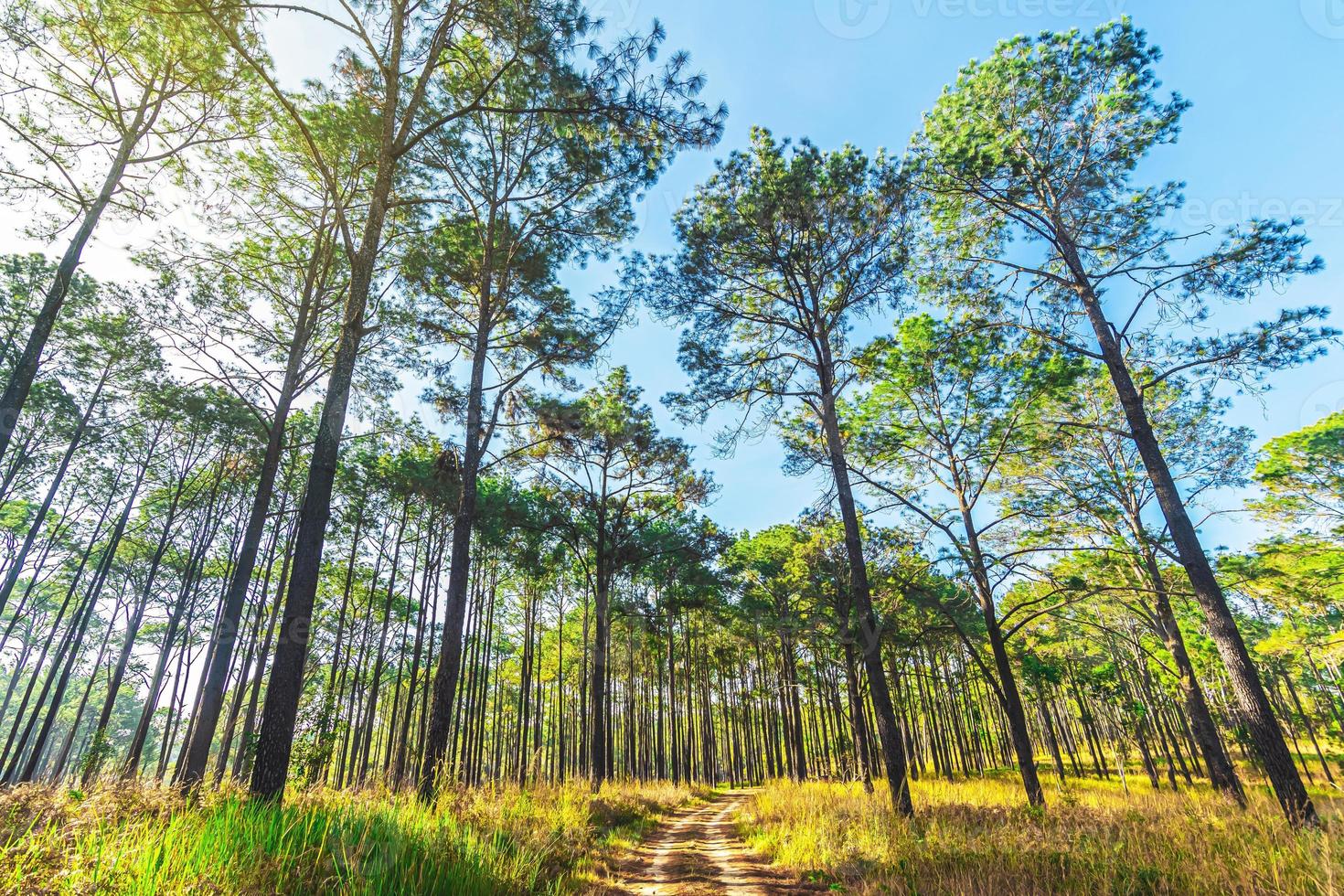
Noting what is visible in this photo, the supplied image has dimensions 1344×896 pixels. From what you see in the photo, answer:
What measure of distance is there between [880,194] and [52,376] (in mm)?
25356

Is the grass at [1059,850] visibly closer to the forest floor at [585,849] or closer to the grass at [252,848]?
the forest floor at [585,849]

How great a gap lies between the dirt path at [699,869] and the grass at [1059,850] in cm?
37

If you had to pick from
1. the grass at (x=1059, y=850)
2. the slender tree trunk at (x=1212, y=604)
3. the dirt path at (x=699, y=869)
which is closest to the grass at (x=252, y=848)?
the dirt path at (x=699, y=869)

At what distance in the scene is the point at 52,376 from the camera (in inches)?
626

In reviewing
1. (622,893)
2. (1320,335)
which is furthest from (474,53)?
(1320,335)

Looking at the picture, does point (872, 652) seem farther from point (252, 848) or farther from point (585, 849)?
point (252, 848)

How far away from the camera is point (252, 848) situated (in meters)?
2.99

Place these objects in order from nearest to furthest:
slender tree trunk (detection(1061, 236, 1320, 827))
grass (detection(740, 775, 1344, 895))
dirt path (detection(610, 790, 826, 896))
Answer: grass (detection(740, 775, 1344, 895)), dirt path (detection(610, 790, 826, 896)), slender tree trunk (detection(1061, 236, 1320, 827))

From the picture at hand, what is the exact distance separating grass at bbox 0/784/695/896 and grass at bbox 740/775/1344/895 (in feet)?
10.4

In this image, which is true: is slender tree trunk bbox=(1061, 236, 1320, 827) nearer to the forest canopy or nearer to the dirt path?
the forest canopy

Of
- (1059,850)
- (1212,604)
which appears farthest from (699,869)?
(1212,604)

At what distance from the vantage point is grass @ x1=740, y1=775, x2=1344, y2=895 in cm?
402

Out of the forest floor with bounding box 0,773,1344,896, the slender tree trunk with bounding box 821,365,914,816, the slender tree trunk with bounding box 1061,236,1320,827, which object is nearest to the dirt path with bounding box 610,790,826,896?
the forest floor with bounding box 0,773,1344,896

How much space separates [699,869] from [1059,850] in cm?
428
